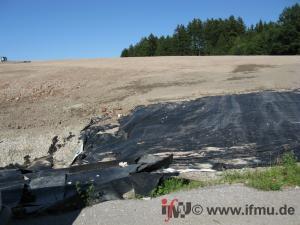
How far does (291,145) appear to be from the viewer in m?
8.73

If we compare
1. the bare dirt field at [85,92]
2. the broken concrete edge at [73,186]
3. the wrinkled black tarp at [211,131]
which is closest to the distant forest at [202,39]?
the bare dirt field at [85,92]

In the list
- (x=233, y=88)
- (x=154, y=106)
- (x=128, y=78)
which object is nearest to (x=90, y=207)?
(x=154, y=106)

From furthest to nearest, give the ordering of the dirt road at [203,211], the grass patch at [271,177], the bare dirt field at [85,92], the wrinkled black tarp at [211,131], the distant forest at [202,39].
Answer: the distant forest at [202,39], the bare dirt field at [85,92], the wrinkled black tarp at [211,131], the grass patch at [271,177], the dirt road at [203,211]

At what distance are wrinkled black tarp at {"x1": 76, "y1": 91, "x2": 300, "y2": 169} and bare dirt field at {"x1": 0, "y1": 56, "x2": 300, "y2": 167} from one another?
3.90 ft

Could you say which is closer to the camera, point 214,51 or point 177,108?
point 177,108

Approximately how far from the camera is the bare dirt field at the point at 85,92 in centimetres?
1241

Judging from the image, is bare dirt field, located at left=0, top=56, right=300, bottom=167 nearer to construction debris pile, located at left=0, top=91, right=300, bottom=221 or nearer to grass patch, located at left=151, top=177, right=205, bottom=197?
construction debris pile, located at left=0, top=91, right=300, bottom=221

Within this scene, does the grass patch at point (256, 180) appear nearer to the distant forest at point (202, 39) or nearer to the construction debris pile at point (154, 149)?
the construction debris pile at point (154, 149)

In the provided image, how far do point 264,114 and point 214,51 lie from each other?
236 feet

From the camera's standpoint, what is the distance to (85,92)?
18.1m

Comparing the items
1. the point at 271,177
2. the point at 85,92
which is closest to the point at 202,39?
the point at 85,92

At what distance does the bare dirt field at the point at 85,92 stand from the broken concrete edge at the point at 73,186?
3.49 metres

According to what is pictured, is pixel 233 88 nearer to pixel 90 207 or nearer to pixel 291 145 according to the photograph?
pixel 291 145

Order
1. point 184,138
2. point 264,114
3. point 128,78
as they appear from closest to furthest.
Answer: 1. point 184,138
2. point 264,114
3. point 128,78
